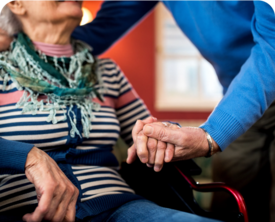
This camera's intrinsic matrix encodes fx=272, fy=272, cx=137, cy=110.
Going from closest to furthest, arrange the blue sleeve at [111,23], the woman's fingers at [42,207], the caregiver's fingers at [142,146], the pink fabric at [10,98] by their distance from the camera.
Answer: the woman's fingers at [42,207] → the caregiver's fingers at [142,146] → the pink fabric at [10,98] → the blue sleeve at [111,23]

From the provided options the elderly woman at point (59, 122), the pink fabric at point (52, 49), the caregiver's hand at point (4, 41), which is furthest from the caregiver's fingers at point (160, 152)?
the caregiver's hand at point (4, 41)

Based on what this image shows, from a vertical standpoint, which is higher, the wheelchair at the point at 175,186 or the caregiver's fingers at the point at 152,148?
the caregiver's fingers at the point at 152,148

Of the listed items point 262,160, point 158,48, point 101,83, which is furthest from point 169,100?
point 101,83

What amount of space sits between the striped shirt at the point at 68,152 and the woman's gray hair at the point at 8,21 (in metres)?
0.26

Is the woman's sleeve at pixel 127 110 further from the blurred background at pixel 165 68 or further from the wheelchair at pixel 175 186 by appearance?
the blurred background at pixel 165 68

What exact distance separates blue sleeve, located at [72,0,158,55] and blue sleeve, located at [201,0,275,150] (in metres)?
0.74

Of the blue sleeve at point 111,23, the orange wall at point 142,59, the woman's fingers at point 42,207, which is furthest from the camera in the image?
the orange wall at point 142,59

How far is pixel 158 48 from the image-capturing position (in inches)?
184

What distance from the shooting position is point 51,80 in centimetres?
104

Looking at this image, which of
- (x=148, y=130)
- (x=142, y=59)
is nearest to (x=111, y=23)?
(x=148, y=130)

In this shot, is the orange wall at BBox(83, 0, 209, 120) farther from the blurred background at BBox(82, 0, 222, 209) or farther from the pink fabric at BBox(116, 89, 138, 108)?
the pink fabric at BBox(116, 89, 138, 108)

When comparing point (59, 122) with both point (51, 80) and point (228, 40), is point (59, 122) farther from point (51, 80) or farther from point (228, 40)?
point (228, 40)

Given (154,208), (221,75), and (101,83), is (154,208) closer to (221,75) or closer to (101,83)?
(101,83)

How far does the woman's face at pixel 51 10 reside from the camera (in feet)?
→ 3.36
